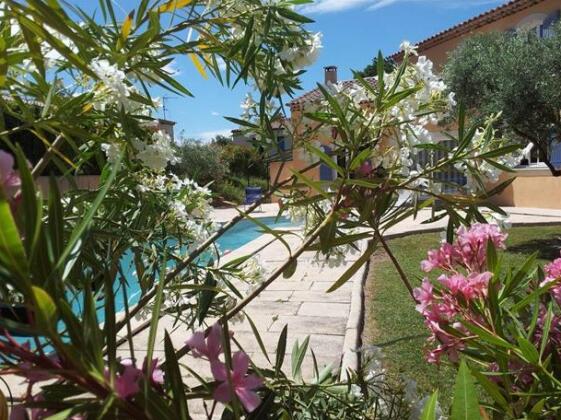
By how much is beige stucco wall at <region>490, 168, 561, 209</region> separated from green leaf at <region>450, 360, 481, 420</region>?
11821 mm

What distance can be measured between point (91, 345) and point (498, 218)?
0.95 m

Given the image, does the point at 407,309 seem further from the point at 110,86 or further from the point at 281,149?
the point at 110,86

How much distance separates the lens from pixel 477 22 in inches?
508

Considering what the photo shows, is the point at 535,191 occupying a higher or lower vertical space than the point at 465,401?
higher

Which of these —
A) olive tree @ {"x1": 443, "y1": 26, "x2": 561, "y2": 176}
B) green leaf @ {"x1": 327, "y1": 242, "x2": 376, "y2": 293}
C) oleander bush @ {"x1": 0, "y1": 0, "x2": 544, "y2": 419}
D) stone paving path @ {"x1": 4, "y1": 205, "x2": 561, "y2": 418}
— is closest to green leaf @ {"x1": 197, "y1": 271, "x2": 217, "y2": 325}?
oleander bush @ {"x1": 0, "y1": 0, "x2": 544, "y2": 419}

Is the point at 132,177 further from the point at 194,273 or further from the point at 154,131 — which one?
the point at 194,273

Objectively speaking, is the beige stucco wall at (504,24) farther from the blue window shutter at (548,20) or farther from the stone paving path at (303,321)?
the stone paving path at (303,321)

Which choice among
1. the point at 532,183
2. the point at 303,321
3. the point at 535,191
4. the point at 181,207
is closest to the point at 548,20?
the point at 532,183

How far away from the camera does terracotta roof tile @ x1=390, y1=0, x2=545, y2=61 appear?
1199 cm

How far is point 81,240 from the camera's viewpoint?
0.44 meters

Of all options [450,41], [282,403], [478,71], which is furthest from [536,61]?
[282,403]

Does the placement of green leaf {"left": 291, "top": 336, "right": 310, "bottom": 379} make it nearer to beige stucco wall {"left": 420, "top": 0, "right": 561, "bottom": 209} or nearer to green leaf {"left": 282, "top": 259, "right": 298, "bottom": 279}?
green leaf {"left": 282, "top": 259, "right": 298, "bottom": 279}

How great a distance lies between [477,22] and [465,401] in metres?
14.1

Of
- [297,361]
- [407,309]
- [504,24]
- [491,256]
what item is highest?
[504,24]
